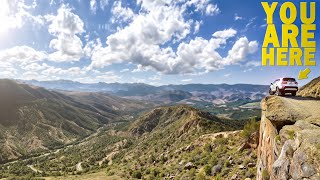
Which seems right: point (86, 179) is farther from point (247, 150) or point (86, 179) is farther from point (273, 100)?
point (273, 100)

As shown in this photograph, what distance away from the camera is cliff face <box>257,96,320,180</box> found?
68.0ft

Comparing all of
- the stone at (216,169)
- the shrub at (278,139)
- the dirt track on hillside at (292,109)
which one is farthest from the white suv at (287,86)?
the stone at (216,169)

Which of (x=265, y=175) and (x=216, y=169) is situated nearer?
(x=265, y=175)

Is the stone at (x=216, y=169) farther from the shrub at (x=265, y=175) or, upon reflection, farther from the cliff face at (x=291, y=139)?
the shrub at (x=265, y=175)

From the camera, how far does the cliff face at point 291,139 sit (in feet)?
68.0

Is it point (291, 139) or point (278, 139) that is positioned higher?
point (291, 139)

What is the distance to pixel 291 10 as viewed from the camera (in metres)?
32.6

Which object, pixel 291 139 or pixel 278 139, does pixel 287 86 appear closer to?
pixel 278 139

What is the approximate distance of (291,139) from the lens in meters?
24.0

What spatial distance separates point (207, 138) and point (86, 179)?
4802 centimetres

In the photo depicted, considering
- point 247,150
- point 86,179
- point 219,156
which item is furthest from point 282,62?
point 86,179

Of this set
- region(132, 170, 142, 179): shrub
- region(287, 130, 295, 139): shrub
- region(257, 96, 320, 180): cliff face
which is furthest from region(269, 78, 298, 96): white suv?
region(132, 170, 142, 179): shrub

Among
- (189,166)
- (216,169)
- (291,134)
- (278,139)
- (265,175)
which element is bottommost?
(189,166)

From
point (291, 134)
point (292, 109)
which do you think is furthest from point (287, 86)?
point (291, 134)
